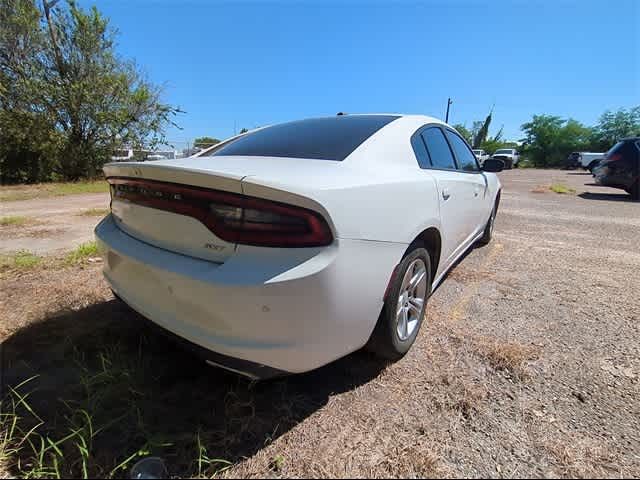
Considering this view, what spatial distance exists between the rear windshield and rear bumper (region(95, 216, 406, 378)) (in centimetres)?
71

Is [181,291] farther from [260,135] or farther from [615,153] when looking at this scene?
[615,153]

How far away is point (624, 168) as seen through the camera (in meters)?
9.14

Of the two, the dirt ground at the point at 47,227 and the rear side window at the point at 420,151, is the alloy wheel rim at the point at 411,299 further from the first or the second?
the dirt ground at the point at 47,227

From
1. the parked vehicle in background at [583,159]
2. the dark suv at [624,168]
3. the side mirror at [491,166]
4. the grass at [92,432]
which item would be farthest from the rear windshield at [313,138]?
the parked vehicle in background at [583,159]

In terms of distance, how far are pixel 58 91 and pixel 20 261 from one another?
12451 millimetres

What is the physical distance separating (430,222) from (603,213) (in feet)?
24.1

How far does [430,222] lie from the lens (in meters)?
1.98

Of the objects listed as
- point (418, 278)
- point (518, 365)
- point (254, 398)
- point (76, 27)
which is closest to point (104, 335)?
point (254, 398)

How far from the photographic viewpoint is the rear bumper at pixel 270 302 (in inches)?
47.9

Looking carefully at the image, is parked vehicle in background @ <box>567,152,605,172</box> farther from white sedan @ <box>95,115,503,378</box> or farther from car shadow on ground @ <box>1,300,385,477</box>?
car shadow on ground @ <box>1,300,385,477</box>

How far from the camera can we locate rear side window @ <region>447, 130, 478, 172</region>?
3.00 meters

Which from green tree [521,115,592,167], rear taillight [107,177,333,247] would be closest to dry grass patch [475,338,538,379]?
rear taillight [107,177,333,247]

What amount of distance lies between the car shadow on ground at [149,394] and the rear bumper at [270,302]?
13.5 inches

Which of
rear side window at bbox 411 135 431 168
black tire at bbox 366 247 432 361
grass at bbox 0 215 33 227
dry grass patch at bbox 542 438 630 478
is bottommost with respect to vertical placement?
dry grass patch at bbox 542 438 630 478
